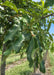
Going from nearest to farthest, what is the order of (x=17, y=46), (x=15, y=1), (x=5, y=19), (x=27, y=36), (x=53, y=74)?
(x=17, y=46)
(x=27, y=36)
(x=5, y=19)
(x=15, y=1)
(x=53, y=74)

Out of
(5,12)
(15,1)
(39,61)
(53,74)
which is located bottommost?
(53,74)

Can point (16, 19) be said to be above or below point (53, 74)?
above

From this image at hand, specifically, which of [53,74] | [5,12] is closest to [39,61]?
[5,12]

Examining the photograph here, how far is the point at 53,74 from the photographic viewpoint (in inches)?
173

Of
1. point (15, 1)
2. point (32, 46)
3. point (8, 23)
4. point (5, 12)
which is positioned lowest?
point (32, 46)

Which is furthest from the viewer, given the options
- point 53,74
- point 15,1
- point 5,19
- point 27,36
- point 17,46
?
point 53,74

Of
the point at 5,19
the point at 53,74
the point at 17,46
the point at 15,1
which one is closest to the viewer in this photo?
the point at 17,46

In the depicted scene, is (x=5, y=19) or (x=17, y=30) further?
(x=5, y=19)

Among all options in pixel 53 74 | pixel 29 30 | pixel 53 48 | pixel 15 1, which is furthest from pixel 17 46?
pixel 53 74

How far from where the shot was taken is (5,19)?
974 millimetres

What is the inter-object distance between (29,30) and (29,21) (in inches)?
2.9

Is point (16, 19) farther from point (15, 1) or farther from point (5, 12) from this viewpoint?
point (15, 1)

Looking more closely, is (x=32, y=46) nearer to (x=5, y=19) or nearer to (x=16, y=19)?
(x=16, y=19)

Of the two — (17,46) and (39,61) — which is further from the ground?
(17,46)
